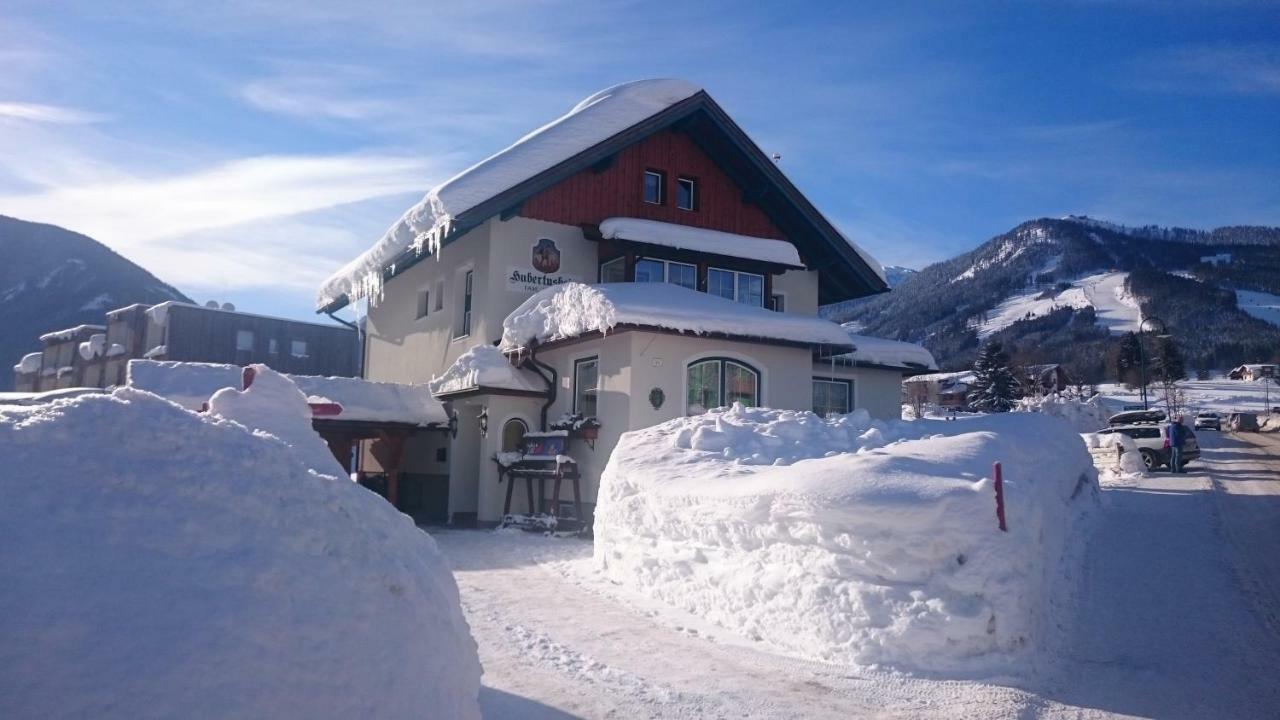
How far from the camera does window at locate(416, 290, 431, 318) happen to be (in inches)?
828

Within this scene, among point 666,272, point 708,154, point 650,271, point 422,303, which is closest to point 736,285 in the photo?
point 666,272

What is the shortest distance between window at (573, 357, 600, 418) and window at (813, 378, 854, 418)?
6.38m

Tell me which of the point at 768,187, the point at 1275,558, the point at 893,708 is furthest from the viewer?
the point at 768,187

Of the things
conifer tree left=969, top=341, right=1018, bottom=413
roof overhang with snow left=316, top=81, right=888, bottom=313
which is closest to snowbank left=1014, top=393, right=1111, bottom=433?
conifer tree left=969, top=341, right=1018, bottom=413

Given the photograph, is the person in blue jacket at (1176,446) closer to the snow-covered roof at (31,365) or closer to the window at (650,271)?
the window at (650,271)

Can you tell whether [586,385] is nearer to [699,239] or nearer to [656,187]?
[699,239]

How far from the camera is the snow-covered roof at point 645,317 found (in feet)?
44.2

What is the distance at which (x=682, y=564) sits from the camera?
27.0 feet

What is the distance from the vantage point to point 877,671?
6.04 metres

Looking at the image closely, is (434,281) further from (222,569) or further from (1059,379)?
(1059,379)

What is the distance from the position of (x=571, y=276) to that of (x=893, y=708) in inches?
529

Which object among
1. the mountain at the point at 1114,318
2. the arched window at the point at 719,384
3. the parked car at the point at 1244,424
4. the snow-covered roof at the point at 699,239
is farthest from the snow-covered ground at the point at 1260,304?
the arched window at the point at 719,384

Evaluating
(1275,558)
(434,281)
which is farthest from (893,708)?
(434,281)

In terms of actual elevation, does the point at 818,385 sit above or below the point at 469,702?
above
